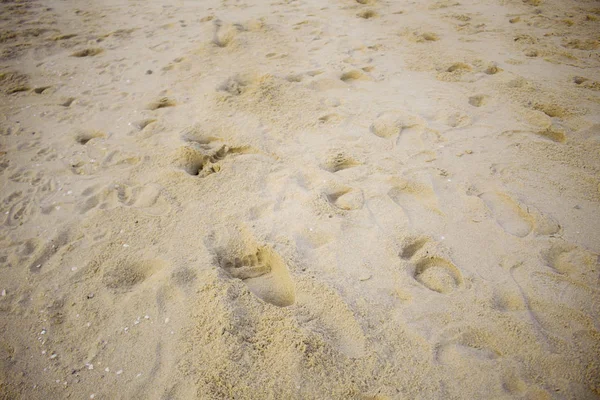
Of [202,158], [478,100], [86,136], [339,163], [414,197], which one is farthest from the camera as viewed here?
[478,100]

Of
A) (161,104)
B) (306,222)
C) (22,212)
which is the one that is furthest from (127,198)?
(161,104)

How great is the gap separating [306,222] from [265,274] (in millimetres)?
426

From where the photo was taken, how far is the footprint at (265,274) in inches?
72.5

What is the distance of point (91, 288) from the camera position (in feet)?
6.17

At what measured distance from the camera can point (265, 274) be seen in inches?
77.4

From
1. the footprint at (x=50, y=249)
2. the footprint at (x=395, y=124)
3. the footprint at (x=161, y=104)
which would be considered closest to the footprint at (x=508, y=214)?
the footprint at (x=395, y=124)

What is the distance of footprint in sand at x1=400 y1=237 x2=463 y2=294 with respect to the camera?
1840mm

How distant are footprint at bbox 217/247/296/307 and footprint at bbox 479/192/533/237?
1370 mm

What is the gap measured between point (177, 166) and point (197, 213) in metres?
→ 0.61

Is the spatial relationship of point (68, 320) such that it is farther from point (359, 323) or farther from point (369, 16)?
point (369, 16)

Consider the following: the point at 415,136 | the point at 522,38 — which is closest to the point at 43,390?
the point at 415,136

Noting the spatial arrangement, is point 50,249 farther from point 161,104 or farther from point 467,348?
point 467,348

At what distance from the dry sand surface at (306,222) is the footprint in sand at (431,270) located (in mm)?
10

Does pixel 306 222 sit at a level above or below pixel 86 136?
below
